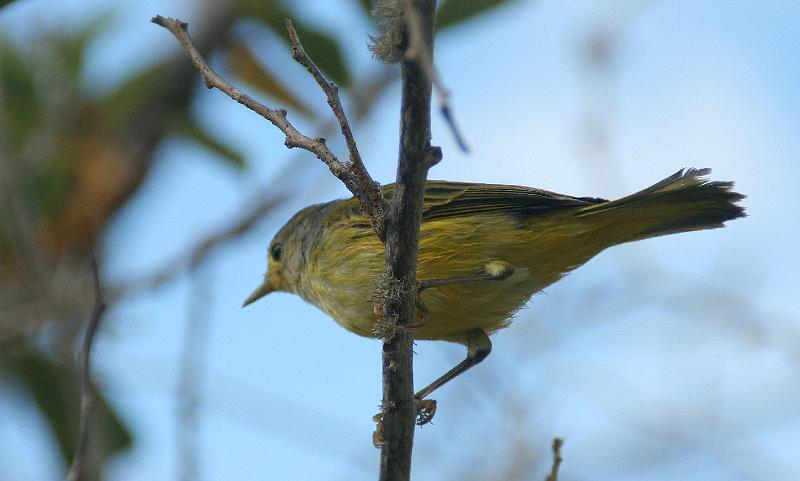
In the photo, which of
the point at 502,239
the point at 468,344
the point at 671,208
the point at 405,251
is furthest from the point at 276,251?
the point at 405,251

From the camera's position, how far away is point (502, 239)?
544 centimetres

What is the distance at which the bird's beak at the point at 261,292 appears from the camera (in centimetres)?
751

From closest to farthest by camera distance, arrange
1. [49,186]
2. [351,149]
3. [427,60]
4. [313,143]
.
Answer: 1. [427,60]
2. [351,149]
3. [313,143]
4. [49,186]

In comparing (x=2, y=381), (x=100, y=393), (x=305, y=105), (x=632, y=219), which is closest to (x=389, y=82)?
(x=305, y=105)

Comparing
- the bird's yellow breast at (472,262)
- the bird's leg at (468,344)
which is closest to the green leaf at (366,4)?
the bird's yellow breast at (472,262)

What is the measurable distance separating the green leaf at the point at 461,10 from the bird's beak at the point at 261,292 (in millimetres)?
2748

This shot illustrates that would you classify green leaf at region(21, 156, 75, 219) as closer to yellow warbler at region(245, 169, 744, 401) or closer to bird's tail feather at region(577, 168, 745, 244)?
yellow warbler at region(245, 169, 744, 401)

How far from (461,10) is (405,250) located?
2.08 metres

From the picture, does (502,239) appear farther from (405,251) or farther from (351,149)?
(351,149)

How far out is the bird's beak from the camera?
7508 millimetres

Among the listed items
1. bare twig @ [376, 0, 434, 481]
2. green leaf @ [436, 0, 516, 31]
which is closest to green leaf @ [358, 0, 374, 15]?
green leaf @ [436, 0, 516, 31]

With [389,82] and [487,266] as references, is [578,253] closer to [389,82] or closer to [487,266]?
[487,266]

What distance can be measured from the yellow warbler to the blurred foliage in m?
1.03

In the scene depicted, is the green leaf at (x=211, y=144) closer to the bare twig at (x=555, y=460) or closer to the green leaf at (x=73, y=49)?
the green leaf at (x=73, y=49)
